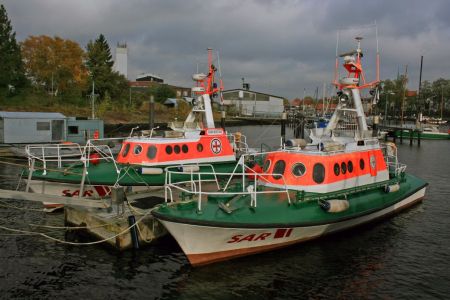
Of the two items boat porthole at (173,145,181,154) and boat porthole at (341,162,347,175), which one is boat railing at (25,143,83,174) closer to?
boat porthole at (173,145,181,154)

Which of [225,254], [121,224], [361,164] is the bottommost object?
[225,254]

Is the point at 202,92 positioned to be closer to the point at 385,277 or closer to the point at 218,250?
the point at 218,250

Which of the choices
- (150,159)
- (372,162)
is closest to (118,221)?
(150,159)

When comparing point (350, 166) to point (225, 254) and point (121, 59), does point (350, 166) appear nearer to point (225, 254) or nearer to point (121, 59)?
point (225, 254)

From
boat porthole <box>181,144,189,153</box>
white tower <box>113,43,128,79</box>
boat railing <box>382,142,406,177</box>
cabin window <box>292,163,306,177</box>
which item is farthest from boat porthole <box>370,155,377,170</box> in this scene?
white tower <box>113,43,128,79</box>

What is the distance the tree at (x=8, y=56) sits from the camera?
6081 centimetres

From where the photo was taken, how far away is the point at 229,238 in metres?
11.4

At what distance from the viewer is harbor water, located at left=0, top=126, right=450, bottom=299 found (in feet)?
34.5

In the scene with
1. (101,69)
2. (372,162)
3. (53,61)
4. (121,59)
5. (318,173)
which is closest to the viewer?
(318,173)

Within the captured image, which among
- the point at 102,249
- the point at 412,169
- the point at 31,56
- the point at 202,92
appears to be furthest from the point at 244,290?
the point at 31,56

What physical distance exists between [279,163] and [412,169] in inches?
942

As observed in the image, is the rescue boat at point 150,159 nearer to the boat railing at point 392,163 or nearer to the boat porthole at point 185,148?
the boat porthole at point 185,148

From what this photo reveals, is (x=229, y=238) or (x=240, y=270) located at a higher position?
Answer: (x=229, y=238)

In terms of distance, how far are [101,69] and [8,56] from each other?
15.6 metres
